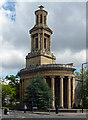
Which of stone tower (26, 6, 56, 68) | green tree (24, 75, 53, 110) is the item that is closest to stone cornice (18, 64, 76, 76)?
stone tower (26, 6, 56, 68)

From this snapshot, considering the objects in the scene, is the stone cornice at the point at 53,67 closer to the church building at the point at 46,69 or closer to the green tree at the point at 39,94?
the church building at the point at 46,69

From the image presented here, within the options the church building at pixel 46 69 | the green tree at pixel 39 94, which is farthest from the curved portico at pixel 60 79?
the green tree at pixel 39 94

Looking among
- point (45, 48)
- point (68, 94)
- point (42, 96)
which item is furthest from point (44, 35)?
point (42, 96)

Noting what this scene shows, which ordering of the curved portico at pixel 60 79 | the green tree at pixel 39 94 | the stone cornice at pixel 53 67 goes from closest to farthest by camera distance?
the green tree at pixel 39 94 < the stone cornice at pixel 53 67 < the curved portico at pixel 60 79

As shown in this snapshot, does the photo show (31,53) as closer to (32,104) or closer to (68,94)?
(68,94)

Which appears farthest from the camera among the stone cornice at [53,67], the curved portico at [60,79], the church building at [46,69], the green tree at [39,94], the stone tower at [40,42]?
the stone tower at [40,42]

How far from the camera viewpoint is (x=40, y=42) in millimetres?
63500

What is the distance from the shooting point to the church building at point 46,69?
2110 inches

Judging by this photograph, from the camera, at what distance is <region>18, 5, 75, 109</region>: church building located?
176 feet

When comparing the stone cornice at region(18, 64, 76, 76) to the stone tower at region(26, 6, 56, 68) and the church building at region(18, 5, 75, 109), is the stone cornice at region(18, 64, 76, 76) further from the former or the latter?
the stone tower at region(26, 6, 56, 68)

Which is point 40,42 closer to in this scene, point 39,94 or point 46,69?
point 46,69

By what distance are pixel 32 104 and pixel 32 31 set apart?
2792 cm

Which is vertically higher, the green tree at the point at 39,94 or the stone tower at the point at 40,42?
the stone tower at the point at 40,42

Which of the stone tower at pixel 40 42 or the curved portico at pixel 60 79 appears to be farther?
the stone tower at pixel 40 42
